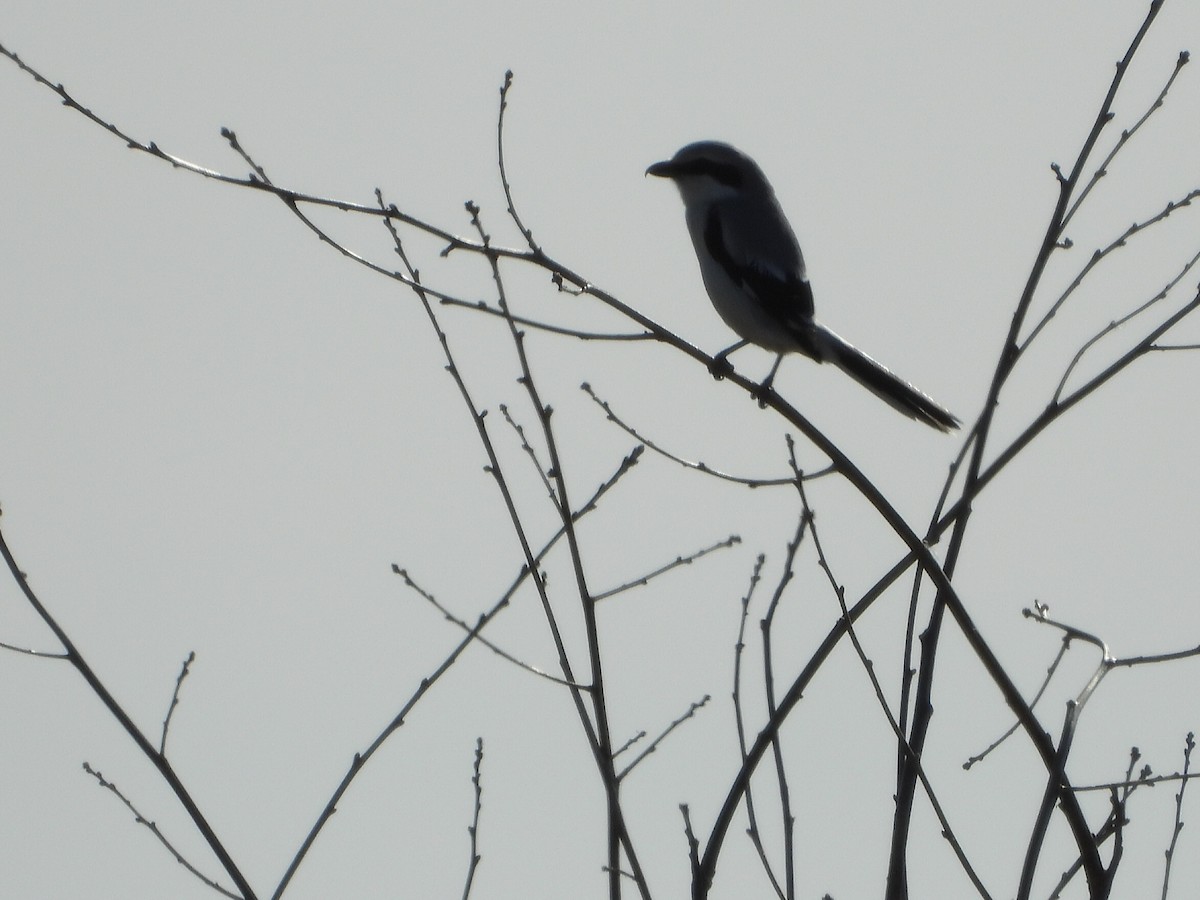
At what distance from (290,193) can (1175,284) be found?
201 cm

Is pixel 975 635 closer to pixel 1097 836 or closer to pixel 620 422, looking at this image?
pixel 1097 836

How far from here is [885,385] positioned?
17.4 feet

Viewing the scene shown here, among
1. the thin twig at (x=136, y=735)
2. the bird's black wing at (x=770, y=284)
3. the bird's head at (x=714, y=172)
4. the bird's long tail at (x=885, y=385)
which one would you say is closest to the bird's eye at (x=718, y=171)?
the bird's head at (x=714, y=172)

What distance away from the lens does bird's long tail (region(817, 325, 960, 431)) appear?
16.6ft

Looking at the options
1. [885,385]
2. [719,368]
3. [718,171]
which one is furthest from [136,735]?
[718,171]

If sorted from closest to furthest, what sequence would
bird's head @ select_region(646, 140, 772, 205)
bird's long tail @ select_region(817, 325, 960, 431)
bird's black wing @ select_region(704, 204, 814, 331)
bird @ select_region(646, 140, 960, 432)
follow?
bird's long tail @ select_region(817, 325, 960, 431) < bird @ select_region(646, 140, 960, 432) < bird's black wing @ select_region(704, 204, 814, 331) < bird's head @ select_region(646, 140, 772, 205)

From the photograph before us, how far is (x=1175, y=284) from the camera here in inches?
135

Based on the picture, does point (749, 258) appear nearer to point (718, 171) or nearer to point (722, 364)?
point (718, 171)

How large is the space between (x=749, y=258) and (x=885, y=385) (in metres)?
1.50

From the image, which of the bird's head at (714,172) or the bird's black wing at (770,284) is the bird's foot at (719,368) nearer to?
the bird's black wing at (770,284)

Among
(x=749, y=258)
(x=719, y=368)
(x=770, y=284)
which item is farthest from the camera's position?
(x=749, y=258)

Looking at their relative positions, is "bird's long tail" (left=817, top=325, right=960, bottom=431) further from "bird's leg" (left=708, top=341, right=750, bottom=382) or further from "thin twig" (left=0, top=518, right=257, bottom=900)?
"thin twig" (left=0, top=518, right=257, bottom=900)

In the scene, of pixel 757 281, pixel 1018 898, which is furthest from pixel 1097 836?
pixel 757 281

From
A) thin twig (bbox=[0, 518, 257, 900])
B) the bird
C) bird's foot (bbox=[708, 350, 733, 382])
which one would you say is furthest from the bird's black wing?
thin twig (bbox=[0, 518, 257, 900])
